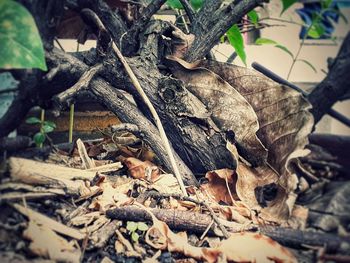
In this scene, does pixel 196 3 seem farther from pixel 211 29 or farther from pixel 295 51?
pixel 295 51

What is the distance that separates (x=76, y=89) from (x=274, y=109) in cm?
39

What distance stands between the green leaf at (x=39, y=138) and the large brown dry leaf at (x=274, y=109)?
0.35 meters

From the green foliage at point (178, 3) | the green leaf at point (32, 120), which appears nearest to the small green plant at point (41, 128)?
the green leaf at point (32, 120)

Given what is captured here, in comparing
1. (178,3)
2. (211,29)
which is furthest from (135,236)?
(178,3)

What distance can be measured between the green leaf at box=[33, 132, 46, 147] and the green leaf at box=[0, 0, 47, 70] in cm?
13

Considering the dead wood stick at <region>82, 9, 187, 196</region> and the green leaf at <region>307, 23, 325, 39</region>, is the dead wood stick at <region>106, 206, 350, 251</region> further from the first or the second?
the green leaf at <region>307, 23, 325, 39</region>

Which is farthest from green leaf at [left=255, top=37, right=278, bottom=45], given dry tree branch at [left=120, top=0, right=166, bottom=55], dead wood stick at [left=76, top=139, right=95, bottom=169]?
dead wood stick at [left=76, top=139, right=95, bottom=169]

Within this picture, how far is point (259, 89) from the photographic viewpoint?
0.71 m

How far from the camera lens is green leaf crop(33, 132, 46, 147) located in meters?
0.59

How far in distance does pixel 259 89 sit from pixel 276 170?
0.17 metres

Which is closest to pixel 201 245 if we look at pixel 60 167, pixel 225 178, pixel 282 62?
pixel 225 178

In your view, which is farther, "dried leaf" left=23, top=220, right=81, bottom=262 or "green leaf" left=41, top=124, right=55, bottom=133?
"green leaf" left=41, top=124, right=55, bottom=133

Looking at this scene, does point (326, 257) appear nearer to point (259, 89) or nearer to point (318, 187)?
point (318, 187)

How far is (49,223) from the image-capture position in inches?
21.0
